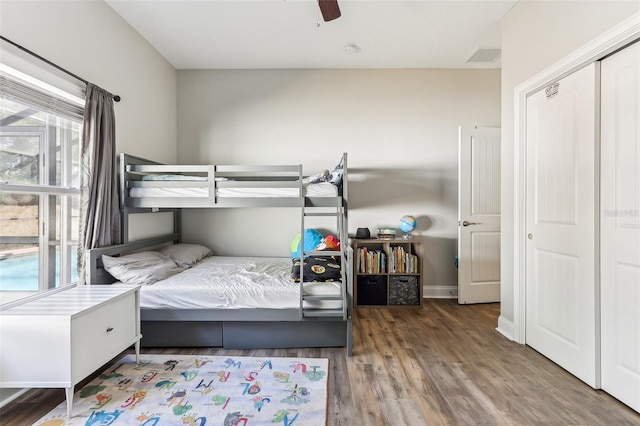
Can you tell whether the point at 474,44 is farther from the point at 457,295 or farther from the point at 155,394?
the point at 155,394

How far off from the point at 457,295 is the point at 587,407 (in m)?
1.97

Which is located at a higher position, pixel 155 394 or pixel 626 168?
pixel 626 168

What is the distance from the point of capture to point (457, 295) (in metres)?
3.64

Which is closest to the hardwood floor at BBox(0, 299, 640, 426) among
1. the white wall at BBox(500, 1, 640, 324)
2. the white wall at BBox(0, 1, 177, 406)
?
the white wall at BBox(500, 1, 640, 324)

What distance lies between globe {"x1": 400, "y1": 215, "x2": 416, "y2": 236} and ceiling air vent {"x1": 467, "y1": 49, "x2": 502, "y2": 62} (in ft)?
6.22

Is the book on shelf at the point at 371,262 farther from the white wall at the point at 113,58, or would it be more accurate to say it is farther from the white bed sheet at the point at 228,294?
the white wall at the point at 113,58

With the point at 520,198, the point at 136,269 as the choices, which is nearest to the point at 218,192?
the point at 136,269

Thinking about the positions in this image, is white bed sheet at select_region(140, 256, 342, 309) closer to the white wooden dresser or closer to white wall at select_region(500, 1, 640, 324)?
the white wooden dresser

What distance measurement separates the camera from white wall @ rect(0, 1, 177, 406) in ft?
6.03

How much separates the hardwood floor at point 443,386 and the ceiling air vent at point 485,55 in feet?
9.30

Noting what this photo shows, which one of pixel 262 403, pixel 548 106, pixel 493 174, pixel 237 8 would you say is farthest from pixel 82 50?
pixel 493 174

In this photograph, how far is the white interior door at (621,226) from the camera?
162cm

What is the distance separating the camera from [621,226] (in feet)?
5.57

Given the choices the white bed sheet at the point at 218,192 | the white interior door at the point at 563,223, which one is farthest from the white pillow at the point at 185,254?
the white interior door at the point at 563,223
